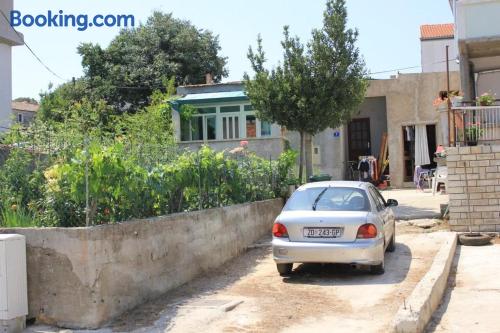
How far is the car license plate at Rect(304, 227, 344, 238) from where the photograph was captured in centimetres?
827

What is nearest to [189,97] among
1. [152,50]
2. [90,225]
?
[152,50]

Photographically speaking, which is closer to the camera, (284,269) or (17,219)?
(17,219)

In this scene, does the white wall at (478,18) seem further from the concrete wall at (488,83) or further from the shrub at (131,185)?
the shrub at (131,185)

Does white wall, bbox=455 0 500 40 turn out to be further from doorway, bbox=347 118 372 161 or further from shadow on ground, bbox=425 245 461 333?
doorway, bbox=347 118 372 161

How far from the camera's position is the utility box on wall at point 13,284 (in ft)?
19.9

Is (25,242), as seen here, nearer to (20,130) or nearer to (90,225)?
(90,225)

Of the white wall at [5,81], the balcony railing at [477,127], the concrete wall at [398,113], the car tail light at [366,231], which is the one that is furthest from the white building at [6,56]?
→ the car tail light at [366,231]

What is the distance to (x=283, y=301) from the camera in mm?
7246

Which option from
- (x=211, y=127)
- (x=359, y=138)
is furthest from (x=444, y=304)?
(x=359, y=138)

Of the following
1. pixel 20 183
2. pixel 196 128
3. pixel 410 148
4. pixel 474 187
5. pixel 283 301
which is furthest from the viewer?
pixel 196 128

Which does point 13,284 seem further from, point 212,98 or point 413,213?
point 212,98

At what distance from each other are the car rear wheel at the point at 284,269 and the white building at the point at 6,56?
42.3 feet

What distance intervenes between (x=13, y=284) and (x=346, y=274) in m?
4.90

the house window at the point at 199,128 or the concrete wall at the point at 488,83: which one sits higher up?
the concrete wall at the point at 488,83
